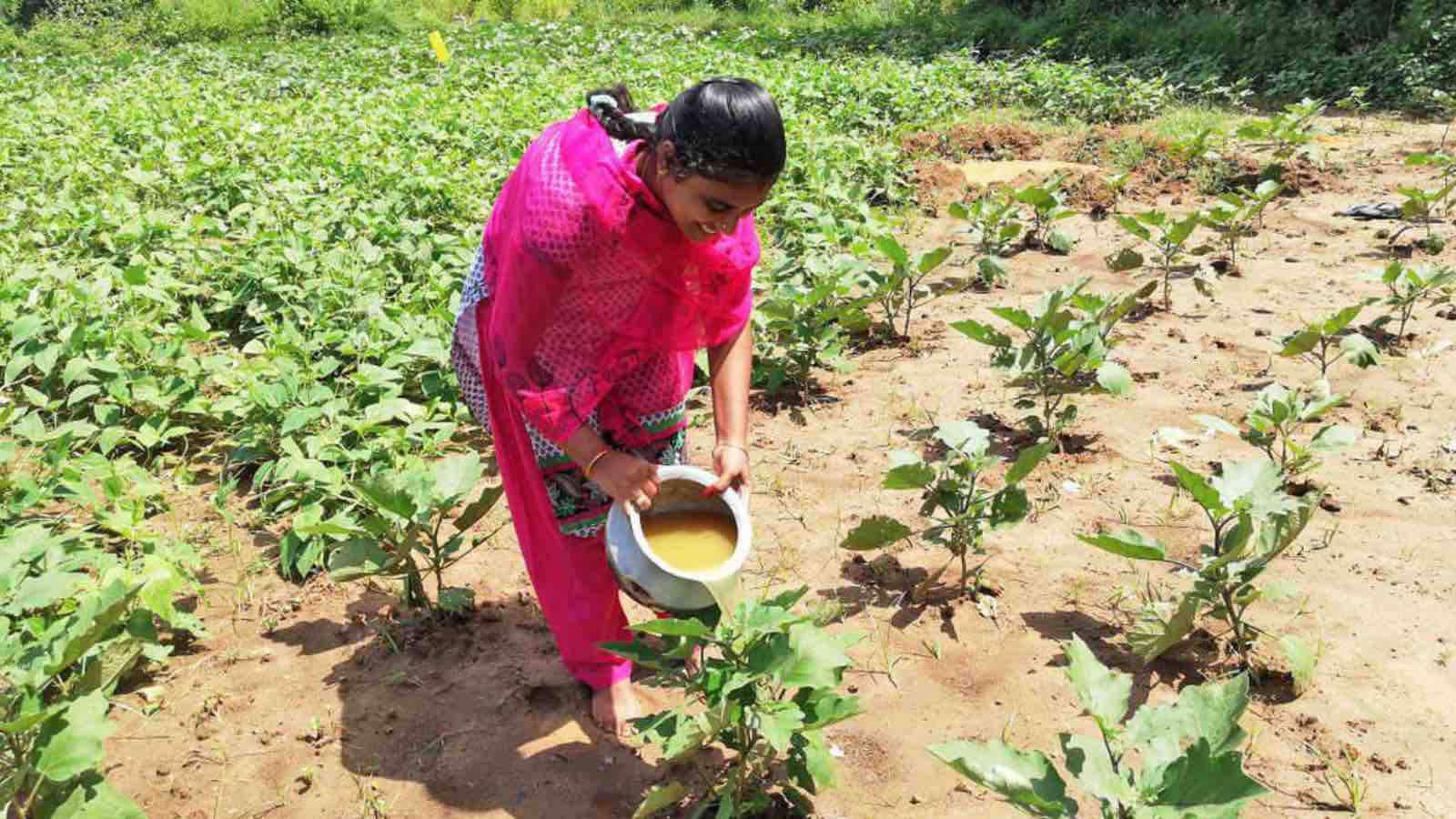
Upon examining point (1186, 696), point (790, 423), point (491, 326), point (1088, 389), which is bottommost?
point (790, 423)

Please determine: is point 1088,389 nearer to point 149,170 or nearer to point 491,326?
point 491,326

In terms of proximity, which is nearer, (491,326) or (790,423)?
(491,326)

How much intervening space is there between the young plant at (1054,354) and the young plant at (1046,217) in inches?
60.6

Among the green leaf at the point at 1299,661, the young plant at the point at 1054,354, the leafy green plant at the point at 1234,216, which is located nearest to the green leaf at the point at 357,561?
the young plant at the point at 1054,354

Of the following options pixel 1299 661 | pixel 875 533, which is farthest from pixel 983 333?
pixel 1299 661

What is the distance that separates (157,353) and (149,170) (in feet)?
9.79

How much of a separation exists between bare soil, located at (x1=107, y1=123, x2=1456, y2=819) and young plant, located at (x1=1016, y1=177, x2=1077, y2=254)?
4.73 feet

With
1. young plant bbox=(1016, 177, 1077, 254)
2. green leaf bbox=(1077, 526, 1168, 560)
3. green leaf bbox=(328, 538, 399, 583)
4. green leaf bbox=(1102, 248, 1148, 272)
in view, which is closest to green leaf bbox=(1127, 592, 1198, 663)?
green leaf bbox=(1077, 526, 1168, 560)

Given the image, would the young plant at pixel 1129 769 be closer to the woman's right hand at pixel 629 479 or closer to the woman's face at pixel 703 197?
the woman's right hand at pixel 629 479

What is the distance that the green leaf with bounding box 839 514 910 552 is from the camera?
2.47 meters

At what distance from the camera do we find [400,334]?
3646 mm

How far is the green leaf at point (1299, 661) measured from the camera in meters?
2.12

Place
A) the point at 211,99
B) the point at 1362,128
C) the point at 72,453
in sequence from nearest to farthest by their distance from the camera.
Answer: the point at 72,453 → the point at 1362,128 → the point at 211,99

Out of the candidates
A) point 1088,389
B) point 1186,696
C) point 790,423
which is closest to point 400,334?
point 790,423
